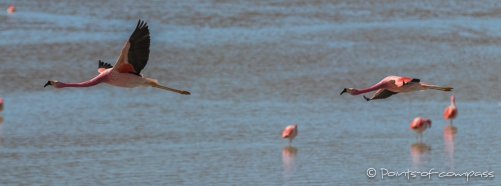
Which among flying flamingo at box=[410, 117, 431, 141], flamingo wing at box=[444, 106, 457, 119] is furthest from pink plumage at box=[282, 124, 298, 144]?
flamingo wing at box=[444, 106, 457, 119]

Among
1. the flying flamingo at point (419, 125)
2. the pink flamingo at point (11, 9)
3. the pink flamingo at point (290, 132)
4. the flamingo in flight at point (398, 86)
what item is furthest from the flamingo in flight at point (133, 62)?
the pink flamingo at point (11, 9)

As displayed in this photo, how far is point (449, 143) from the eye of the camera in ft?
97.1

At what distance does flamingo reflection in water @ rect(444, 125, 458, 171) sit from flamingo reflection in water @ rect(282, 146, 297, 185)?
355cm

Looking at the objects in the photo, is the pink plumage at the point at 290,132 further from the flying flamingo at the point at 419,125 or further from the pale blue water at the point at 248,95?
the flying flamingo at the point at 419,125

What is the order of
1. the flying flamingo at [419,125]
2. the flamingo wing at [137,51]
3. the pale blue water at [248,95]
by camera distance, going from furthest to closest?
the flying flamingo at [419,125]
the pale blue water at [248,95]
the flamingo wing at [137,51]

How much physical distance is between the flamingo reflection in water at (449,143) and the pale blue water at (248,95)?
0.10m

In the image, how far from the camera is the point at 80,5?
46.2 metres

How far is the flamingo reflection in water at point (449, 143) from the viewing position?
→ 27.8m

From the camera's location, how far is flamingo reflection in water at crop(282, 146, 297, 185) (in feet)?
85.5

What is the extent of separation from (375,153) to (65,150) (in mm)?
7247

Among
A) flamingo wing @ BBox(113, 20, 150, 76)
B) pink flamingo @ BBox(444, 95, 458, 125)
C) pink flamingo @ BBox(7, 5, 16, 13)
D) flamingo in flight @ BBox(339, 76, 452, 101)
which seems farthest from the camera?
pink flamingo @ BBox(7, 5, 16, 13)

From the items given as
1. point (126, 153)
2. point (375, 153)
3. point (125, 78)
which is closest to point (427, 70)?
point (375, 153)

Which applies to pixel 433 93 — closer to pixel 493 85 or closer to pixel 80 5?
pixel 493 85

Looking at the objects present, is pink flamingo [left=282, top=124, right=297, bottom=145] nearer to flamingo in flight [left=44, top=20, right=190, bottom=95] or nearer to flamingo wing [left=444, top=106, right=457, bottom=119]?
flamingo wing [left=444, top=106, right=457, bottom=119]
